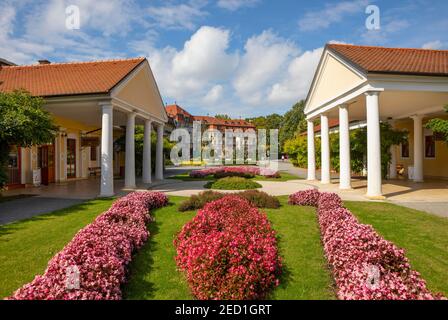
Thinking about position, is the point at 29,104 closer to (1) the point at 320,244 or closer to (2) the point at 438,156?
(1) the point at 320,244

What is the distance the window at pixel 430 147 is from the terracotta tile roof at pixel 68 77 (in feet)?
67.3

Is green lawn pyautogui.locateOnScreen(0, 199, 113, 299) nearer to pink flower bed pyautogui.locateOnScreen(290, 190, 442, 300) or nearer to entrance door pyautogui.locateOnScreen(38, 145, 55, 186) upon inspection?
pink flower bed pyautogui.locateOnScreen(290, 190, 442, 300)

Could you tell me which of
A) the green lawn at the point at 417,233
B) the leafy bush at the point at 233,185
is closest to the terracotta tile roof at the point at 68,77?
the leafy bush at the point at 233,185

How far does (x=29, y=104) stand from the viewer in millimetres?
11328

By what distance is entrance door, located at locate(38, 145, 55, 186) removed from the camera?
17.7 metres

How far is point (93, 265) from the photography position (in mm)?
4152

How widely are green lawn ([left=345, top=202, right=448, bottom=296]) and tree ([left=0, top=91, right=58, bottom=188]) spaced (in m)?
11.7

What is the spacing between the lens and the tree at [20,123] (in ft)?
33.2

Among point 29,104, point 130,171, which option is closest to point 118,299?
point 29,104

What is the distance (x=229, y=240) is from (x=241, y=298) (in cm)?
107

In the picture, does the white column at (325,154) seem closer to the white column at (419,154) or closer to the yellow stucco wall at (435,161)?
the white column at (419,154)

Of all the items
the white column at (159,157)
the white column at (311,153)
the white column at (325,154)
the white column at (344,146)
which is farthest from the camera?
the white column at (159,157)
